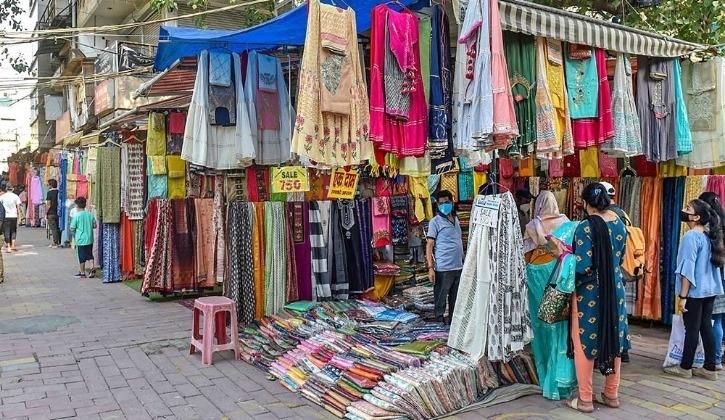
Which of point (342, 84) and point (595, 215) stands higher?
point (342, 84)

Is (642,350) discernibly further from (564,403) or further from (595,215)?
(595,215)

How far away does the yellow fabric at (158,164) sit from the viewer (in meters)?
9.05

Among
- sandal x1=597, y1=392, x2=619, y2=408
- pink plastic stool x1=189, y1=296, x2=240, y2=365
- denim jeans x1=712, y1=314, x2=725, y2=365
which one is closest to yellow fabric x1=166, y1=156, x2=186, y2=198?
pink plastic stool x1=189, y1=296, x2=240, y2=365

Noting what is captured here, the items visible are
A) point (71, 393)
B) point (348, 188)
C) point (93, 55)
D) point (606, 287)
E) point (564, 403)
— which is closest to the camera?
point (606, 287)

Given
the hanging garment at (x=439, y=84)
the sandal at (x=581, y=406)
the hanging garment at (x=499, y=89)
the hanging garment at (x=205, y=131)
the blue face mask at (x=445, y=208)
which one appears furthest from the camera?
the blue face mask at (x=445, y=208)

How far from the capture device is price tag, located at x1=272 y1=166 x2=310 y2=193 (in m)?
6.55

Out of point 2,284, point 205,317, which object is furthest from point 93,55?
point 205,317

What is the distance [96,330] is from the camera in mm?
7133

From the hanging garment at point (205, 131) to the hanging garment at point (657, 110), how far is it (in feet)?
12.6

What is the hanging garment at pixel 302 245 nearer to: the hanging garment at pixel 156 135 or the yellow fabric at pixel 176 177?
the yellow fabric at pixel 176 177

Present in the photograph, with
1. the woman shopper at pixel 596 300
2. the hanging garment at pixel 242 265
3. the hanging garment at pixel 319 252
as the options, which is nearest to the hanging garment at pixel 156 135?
the hanging garment at pixel 242 265

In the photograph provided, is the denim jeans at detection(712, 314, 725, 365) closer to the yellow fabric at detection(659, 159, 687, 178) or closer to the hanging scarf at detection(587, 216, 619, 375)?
the hanging scarf at detection(587, 216, 619, 375)

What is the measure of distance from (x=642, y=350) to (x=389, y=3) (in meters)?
4.41

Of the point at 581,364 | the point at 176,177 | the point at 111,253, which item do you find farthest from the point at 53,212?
the point at 581,364
